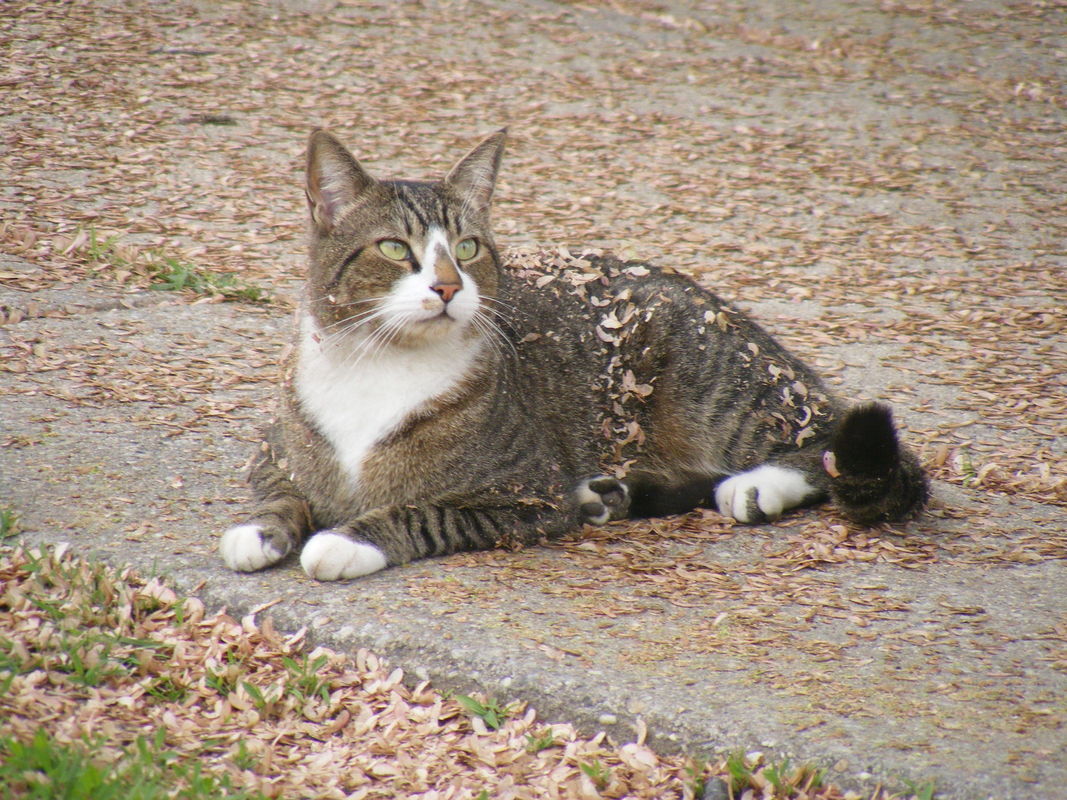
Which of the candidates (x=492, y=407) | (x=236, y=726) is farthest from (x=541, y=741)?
(x=492, y=407)

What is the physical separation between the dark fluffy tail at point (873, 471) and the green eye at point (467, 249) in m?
1.44

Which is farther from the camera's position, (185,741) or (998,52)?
(998,52)

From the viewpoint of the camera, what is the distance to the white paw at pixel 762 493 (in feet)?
14.1

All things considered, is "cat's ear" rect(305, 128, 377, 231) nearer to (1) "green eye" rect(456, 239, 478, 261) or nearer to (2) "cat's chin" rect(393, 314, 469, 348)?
(1) "green eye" rect(456, 239, 478, 261)

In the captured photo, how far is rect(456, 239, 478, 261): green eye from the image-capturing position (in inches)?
157

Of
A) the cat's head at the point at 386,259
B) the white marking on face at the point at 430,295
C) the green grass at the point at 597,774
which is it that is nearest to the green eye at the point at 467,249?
the cat's head at the point at 386,259

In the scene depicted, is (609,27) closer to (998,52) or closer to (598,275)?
(998,52)

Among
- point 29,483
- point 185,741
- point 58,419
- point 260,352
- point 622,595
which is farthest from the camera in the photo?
point 260,352

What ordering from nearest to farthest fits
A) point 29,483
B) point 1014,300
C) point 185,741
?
point 185,741
point 29,483
point 1014,300

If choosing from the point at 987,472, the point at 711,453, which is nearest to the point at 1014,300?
the point at 987,472

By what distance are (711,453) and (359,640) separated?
1802 millimetres

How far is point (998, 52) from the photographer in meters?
12.5

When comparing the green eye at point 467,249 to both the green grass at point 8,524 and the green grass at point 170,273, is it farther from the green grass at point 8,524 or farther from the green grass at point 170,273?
the green grass at point 170,273

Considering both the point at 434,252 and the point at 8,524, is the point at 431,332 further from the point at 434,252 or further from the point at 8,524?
the point at 8,524
